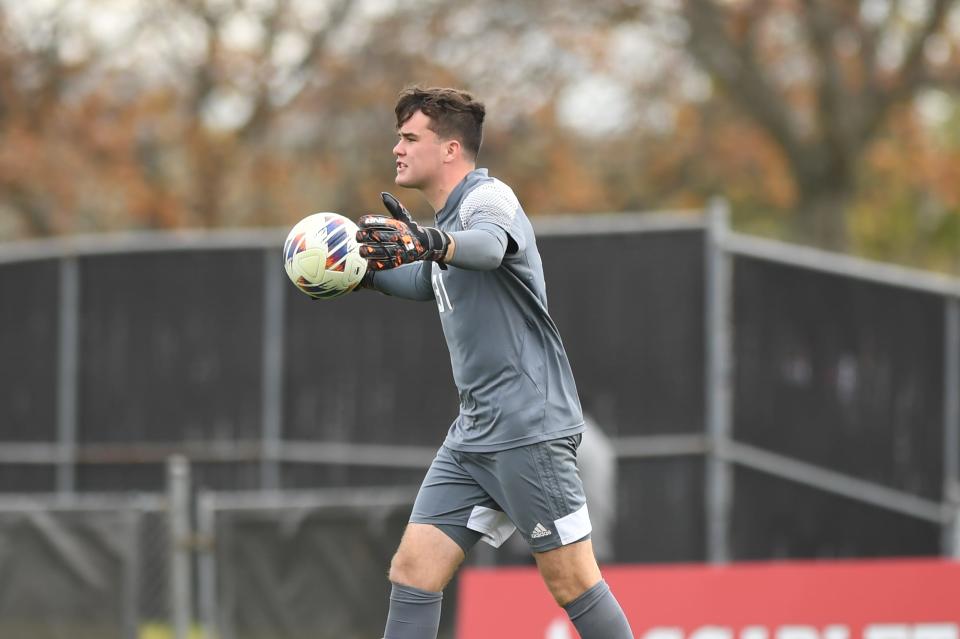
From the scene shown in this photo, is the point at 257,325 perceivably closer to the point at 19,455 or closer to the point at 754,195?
the point at 19,455

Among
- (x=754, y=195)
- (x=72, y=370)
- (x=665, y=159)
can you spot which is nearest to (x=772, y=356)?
(x=72, y=370)

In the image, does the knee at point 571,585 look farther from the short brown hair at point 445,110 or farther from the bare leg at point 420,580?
the short brown hair at point 445,110

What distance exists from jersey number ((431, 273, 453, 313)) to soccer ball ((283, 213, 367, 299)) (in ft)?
1.30

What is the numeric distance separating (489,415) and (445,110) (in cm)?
105

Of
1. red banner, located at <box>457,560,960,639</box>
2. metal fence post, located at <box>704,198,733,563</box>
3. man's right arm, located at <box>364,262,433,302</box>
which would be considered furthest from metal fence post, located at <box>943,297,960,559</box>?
man's right arm, located at <box>364,262,433,302</box>

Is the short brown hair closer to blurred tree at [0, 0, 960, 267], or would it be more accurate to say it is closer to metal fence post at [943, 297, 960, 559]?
metal fence post at [943, 297, 960, 559]

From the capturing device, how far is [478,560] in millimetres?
11672

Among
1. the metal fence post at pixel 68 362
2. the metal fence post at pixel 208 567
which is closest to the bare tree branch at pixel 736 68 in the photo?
the metal fence post at pixel 68 362

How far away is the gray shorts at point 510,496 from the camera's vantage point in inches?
193

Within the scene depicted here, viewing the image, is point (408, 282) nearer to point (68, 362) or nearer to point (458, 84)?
point (68, 362)

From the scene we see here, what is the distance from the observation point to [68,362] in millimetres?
13523

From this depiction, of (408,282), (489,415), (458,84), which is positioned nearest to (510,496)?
(489,415)

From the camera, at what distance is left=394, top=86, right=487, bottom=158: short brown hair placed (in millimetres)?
4992

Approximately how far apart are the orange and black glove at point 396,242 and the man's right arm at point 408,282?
31.3 inches
